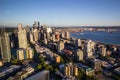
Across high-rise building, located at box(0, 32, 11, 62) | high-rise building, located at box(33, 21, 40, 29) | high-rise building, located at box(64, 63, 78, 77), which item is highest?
high-rise building, located at box(33, 21, 40, 29)

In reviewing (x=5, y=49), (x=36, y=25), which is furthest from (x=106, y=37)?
(x=5, y=49)

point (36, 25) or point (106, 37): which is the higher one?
point (36, 25)

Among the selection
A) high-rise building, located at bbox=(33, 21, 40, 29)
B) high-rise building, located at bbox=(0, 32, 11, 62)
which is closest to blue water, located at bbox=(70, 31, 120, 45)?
high-rise building, located at bbox=(33, 21, 40, 29)

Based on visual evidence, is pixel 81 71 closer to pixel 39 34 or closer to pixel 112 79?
pixel 112 79

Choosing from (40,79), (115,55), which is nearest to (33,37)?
(115,55)

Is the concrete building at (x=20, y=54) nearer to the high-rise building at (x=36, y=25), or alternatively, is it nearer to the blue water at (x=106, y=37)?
the high-rise building at (x=36, y=25)

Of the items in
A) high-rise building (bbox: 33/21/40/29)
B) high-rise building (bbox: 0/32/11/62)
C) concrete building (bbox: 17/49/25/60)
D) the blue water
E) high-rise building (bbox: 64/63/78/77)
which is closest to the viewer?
high-rise building (bbox: 64/63/78/77)

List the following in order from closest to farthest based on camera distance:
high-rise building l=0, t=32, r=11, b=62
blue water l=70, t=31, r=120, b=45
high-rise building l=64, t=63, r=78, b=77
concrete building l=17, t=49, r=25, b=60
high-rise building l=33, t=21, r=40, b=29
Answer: high-rise building l=64, t=63, r=78, b=77, high-rise building l=0, t=32, r=11, b=62, concrete building l=17, t=49, r=25, b=60, blue water l=70, t=31, r=120, b=45, high-rise building l=33, t=21, r=40, b=29

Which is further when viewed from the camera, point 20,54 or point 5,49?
point 20,54

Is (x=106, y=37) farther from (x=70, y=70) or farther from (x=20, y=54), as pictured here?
(x=70, y=70)

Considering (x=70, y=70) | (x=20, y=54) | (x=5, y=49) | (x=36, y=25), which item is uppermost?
(x=36, y=25)

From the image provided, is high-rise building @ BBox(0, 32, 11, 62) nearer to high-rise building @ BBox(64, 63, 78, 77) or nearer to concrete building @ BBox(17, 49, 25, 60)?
concrete building @ BBox(17, 49, 25, 60)

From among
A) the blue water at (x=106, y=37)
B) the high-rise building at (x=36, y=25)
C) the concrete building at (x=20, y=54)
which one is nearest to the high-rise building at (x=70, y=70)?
the concrete building at (x=20, y=54)
